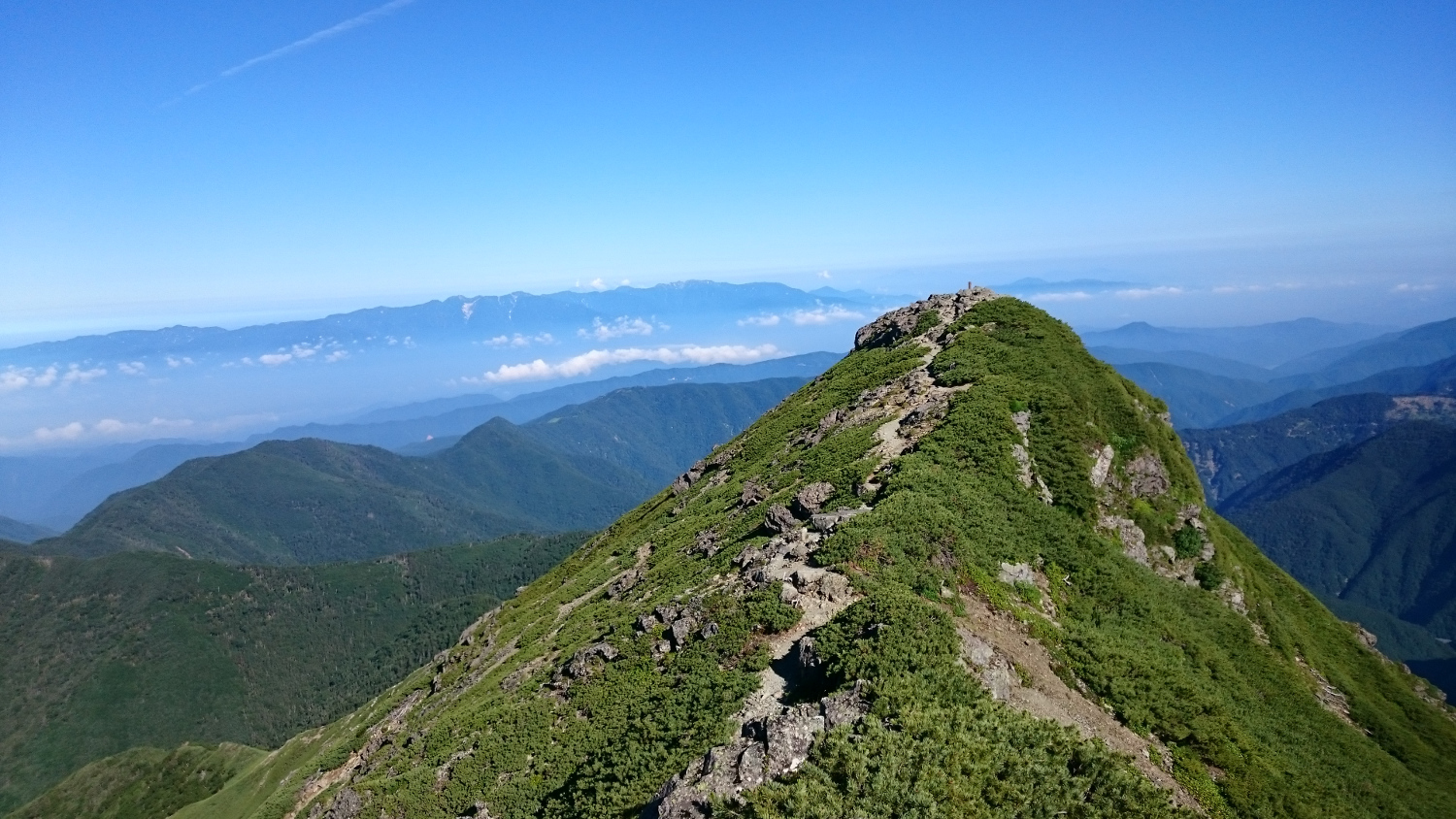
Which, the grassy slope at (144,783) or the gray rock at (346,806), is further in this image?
the grassy slope at (144,783)

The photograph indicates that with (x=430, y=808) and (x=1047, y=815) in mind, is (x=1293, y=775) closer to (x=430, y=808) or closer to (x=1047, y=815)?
(x=1047, y=815)

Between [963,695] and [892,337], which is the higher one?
[892,337]

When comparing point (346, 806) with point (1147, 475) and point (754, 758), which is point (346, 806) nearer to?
point (754, 758)

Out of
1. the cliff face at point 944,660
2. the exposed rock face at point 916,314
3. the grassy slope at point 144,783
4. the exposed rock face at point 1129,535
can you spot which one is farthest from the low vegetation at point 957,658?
the grassy slope at point 144,783

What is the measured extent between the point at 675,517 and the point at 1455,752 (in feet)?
185

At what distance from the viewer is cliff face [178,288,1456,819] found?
17281 mm

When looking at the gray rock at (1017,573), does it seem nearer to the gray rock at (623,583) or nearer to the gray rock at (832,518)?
the gray rock at (832,518)

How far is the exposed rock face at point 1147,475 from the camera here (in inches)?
1793

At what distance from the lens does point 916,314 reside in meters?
78.8

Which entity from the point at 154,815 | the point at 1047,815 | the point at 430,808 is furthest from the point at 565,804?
the point at 154,815

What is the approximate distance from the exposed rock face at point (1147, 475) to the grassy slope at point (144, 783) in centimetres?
16221

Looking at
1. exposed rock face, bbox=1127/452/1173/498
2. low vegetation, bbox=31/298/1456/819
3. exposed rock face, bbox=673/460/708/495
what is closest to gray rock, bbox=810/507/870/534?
low vegetation, bbox=31/298/1456/819

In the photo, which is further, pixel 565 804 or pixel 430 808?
pixel 430 808

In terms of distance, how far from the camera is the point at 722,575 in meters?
35.6
